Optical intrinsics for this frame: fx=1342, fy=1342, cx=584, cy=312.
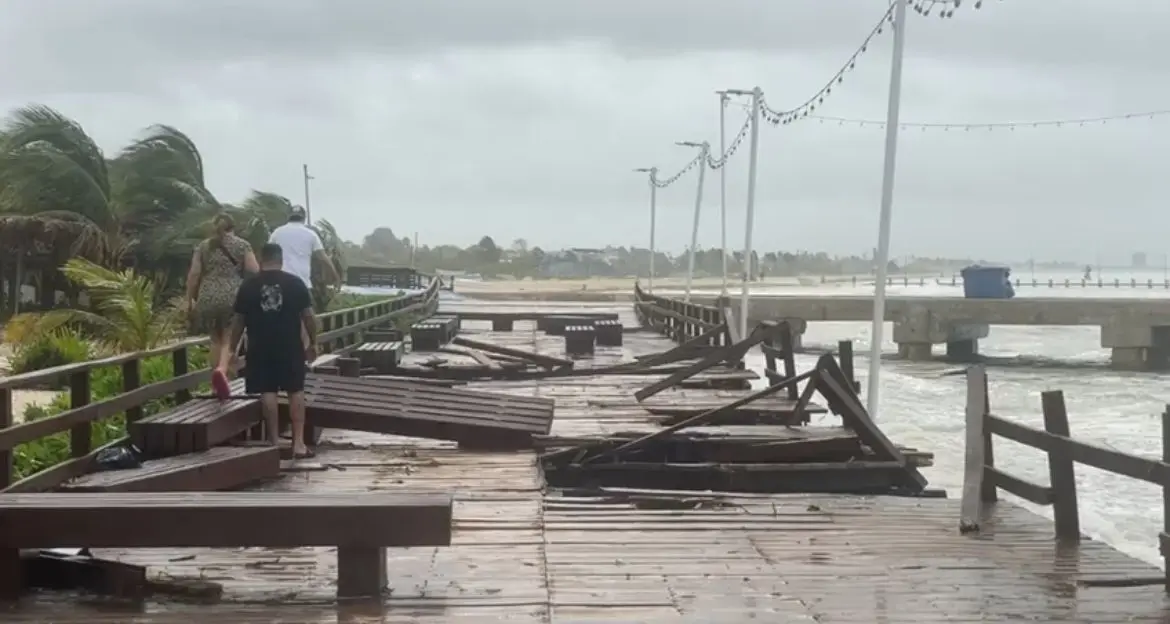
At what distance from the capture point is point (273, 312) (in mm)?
9188

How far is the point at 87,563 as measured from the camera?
20.0ft

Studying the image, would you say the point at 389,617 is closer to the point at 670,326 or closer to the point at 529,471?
the point at 529,471

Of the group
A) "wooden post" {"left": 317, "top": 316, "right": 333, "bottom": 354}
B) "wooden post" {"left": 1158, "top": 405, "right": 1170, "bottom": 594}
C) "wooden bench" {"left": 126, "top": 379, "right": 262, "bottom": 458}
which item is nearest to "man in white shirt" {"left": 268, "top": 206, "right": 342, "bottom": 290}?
"wooden bench" {"left": 126, "top": 379, "right": 262, "bottom": 458}

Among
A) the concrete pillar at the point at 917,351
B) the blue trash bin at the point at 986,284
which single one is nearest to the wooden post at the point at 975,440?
the concrete pillar at the point at 917,351

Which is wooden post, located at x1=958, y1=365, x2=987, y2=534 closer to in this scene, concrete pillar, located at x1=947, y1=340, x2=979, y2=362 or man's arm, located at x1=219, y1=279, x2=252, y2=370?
man's arm, located at x1=219, y1=279, x2=252, y2=370

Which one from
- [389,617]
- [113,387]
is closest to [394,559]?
[389,617]

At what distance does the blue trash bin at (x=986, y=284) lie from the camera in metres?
62.0

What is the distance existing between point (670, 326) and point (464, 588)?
969 inches

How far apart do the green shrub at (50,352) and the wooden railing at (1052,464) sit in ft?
41.2

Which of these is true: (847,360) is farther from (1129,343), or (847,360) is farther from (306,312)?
(1129,343)

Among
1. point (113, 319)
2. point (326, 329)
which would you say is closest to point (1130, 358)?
point (326, 329)

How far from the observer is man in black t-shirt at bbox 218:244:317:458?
361 inches

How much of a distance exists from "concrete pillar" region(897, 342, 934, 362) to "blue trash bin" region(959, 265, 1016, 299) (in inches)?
152

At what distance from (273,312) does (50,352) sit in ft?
35.3
